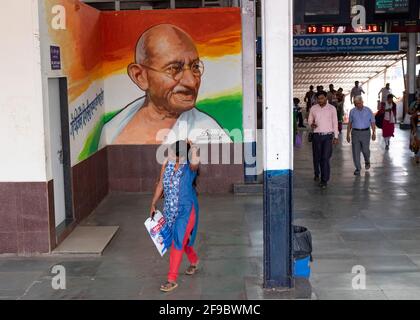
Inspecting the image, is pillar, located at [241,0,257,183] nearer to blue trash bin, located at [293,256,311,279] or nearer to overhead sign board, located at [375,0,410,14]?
overhead sign board, located at [375,0,410,14]

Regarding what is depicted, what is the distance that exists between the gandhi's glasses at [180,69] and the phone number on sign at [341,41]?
36.7 ft

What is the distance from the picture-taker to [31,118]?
7.96 metres

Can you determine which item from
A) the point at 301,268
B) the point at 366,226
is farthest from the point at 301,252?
the point at 366,226

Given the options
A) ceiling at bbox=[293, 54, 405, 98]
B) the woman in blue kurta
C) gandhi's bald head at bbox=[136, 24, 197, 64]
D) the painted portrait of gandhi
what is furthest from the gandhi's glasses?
ceiling at bbox=[293, 54, 405, 98]

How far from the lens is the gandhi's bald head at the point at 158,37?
11.7 meters

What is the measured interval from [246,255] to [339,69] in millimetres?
22873

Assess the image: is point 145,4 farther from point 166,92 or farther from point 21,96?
point 21,96

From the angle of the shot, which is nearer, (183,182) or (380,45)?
(183,182)

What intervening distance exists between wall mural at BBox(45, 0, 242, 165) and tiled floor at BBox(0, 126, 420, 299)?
4.35 feet

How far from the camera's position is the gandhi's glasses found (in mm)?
11688

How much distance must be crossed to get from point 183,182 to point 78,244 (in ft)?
8.13
